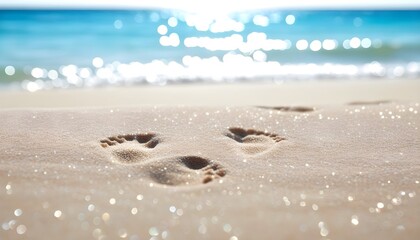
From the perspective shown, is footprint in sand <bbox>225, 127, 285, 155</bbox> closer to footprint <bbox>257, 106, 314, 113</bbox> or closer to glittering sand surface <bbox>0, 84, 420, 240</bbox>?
glittering sand surface <bbox>0, 84, 420, 240</bbox>

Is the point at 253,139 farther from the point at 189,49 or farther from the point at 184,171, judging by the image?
the point at 189,49

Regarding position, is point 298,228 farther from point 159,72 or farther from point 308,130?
point 159,72

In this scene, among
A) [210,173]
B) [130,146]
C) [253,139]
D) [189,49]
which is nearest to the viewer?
[210,173]

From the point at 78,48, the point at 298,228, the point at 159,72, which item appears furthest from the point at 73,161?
the point at 78,48

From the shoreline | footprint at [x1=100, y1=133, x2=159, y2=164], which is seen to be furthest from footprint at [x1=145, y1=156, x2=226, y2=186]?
the shoreline

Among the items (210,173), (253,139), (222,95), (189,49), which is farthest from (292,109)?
(189,49)

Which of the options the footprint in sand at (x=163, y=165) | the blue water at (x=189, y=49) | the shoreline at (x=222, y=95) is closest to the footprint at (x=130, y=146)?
the footprint in sand at (x=163, y=165)

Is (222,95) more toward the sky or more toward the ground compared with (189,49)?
more toward the sky
